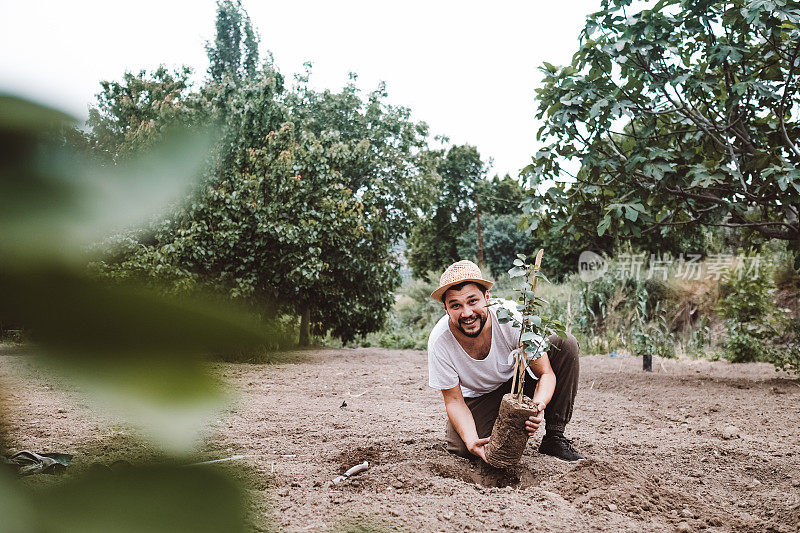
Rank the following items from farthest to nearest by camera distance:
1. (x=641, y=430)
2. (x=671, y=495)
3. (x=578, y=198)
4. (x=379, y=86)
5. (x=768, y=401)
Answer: (x=379, y=86)
(x=578, y=198)
(x=768, y=401)
(x=641, y=430)
(x=671, y=495)

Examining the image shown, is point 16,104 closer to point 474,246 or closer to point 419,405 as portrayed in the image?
point 419,405

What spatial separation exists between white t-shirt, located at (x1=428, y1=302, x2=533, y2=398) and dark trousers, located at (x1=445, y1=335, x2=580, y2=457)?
0.10 m

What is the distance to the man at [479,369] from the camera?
2521 mm

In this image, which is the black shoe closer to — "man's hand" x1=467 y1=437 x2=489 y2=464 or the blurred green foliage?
"man's hand" x1=467 y1=437 x2=489 y2=464

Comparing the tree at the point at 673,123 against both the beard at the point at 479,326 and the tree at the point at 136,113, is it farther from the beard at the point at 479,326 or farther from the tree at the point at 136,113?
the tree at the point at 136,113

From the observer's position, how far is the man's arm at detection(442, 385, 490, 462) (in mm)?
2477

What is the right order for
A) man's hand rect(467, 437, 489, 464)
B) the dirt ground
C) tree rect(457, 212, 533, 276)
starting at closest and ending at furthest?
the dirt ground < man's hand rect(467, 437, 489, 464) < tree rect(457, 212, 533, 276)

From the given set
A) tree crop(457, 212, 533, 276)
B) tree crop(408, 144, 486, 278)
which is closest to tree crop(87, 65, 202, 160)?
tree crop(457, 212, 533, 276)

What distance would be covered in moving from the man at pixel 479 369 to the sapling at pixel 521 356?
7 centimetres

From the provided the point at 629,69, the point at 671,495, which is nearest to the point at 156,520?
the point at 671,495

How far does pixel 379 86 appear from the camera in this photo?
59.6 ft

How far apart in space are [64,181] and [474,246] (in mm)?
20796

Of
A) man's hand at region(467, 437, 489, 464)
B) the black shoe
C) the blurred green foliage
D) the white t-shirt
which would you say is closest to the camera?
the blurred green foliage

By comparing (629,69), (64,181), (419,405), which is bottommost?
(419,405)
